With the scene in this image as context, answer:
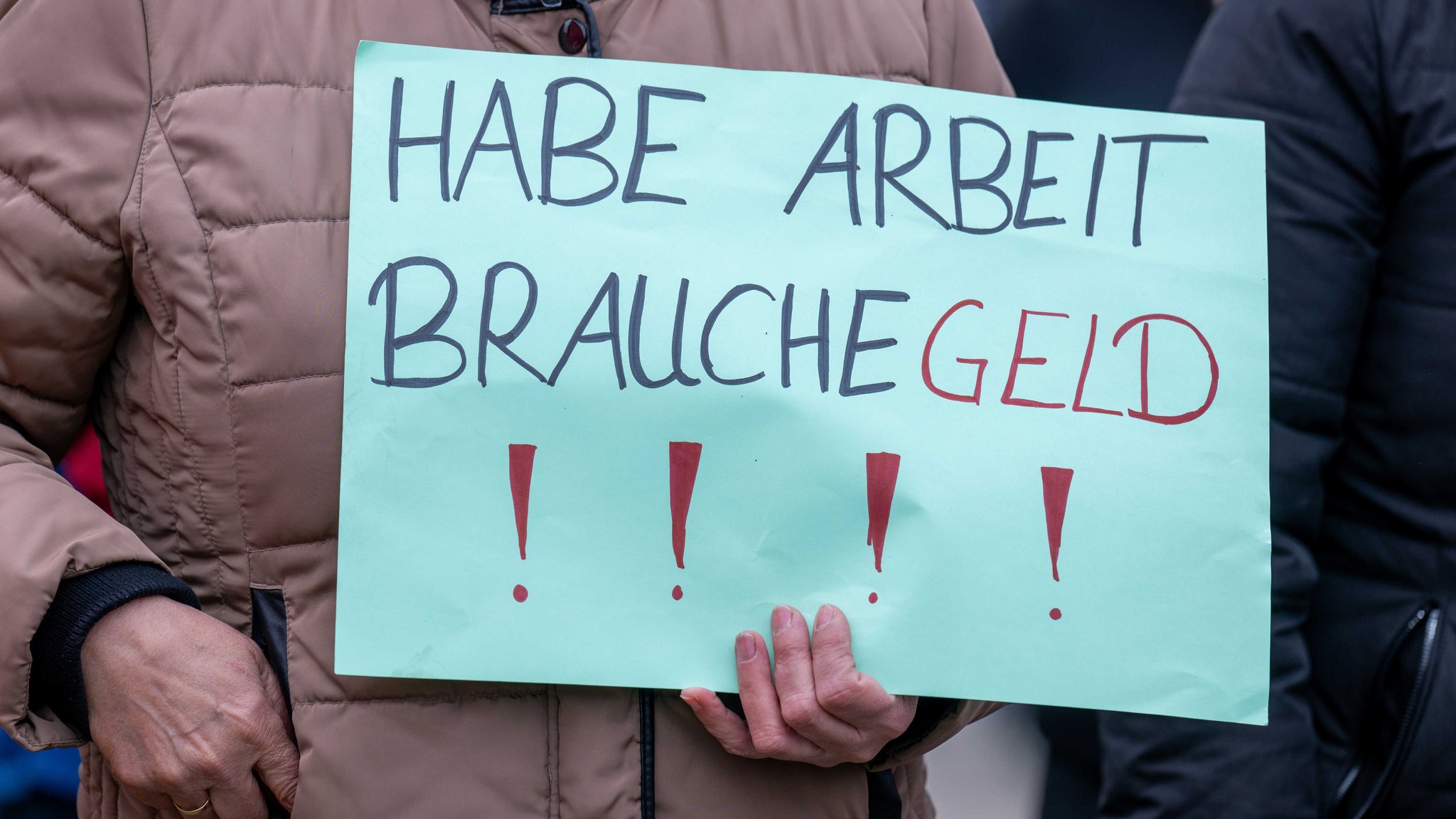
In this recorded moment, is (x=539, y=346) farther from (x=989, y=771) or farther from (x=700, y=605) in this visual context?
(x=989, y=771)

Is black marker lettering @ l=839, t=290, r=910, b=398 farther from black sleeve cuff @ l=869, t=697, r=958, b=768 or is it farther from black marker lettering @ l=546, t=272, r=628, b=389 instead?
black sleeve cuff @ l=869, t=697, r=958, b=768

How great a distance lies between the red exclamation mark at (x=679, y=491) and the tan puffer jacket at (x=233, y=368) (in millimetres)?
127

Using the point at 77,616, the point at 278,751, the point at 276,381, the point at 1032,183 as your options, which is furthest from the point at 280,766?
the point at 1032,183

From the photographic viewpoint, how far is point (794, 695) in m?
0.90

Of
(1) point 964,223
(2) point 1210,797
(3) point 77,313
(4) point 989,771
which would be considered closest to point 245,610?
(3) point 77,313

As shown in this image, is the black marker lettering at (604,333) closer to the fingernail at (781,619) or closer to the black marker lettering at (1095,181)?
the fingernail at (781,619)

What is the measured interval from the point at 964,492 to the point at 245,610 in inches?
23.5

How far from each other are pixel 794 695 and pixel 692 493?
0.59 ft

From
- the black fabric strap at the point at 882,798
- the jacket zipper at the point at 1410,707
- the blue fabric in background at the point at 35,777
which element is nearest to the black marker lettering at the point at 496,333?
the black fabric strap at the point at 882,798

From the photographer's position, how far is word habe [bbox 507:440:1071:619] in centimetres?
90

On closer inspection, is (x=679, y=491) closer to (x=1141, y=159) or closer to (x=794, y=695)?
(x=794, y=695)

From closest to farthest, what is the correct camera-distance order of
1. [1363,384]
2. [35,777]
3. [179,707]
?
[179,707] < [1363,384] < [35,777]

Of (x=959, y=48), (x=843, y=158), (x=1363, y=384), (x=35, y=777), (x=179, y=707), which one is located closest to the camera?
(x=179, y=707)

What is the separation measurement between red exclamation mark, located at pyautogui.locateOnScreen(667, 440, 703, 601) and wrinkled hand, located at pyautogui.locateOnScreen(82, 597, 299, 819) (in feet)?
1.11
